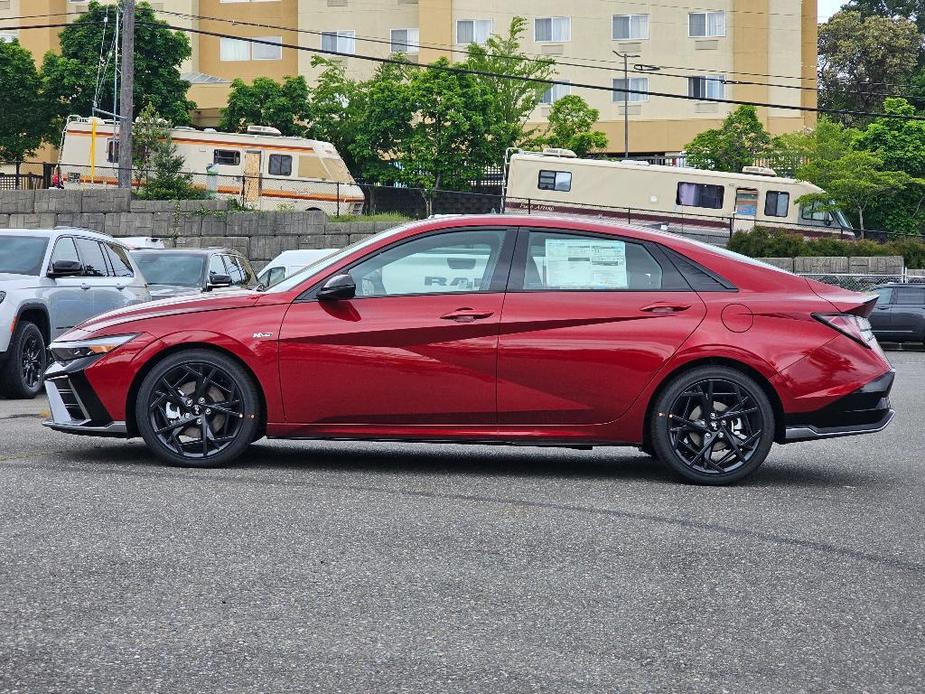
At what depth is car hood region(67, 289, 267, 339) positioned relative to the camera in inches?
332

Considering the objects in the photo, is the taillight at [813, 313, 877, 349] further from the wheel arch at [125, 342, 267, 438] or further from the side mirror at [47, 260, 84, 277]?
the side mirror at [47, 260, 84, 277]

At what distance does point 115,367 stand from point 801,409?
3847 mm

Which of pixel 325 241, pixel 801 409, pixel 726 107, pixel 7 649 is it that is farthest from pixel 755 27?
pixel 7 649

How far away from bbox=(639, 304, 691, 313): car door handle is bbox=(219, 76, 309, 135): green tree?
55146 mm

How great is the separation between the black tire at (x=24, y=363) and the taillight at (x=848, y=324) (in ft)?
27.7

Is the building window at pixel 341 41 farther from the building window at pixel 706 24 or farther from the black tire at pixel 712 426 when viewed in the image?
the black tire at pixel 712 426

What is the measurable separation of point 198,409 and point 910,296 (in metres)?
24.8

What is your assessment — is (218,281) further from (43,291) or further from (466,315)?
(466,315)

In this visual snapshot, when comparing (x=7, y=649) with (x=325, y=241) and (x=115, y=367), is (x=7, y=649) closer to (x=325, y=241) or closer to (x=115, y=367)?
(x=115, y=367)

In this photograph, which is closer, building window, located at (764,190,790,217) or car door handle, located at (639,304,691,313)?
car door handle, located at (639,304,691,313)

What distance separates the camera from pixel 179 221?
33.9 m

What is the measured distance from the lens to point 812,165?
47.8 m

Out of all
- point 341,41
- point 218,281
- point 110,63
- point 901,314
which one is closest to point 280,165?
point 110,63

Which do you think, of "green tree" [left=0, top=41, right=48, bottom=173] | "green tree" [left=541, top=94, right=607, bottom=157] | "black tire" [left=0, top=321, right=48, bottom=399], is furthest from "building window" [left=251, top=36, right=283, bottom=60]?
"black tire" [left=0, top=321, right=48, bottom=399]
